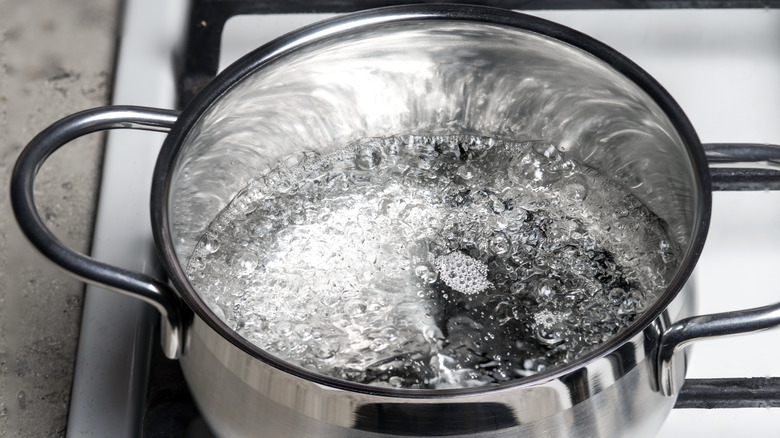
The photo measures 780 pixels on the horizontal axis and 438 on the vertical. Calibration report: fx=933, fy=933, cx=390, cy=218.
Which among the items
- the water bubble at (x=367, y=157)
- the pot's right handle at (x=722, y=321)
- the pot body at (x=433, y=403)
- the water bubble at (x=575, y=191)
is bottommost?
the pot body at (x=433, y=403)

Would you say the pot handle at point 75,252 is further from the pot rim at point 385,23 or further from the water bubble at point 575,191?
the water bubble at point 575,191

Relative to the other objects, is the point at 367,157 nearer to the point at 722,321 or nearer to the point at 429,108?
the point at 429,108

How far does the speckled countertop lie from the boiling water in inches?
3.9

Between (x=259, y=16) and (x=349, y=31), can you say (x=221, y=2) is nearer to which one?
(x=259, y=16)

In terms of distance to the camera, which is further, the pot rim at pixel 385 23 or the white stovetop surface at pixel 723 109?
the white stovetop surface at pixel 723 109

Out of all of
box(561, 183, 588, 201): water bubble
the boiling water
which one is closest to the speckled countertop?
the boiling water

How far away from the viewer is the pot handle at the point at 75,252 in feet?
1.09

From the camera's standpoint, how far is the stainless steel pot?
1.03 ft

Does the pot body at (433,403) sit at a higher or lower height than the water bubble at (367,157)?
lower

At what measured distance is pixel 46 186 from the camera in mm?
549

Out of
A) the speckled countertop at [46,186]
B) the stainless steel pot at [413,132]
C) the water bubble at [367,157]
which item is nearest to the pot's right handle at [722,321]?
the stainless steel pot at [413,132]

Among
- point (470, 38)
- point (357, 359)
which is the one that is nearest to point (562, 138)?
point (470, 38)

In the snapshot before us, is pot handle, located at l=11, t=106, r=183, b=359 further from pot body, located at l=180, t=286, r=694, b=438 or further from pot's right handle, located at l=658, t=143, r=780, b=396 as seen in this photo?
pot's right handle, located at l=658, t=143, r=780, b=396

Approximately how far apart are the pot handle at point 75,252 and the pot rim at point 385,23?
2 centimetres
